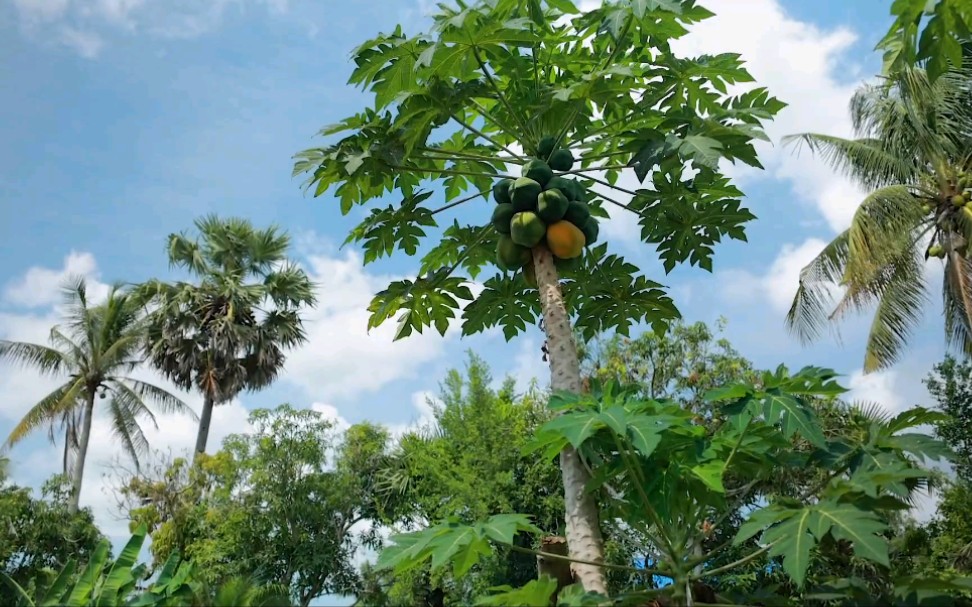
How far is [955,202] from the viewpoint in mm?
13758

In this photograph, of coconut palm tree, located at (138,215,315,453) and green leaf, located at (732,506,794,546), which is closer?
green leaf, located at (732,506,794,546)

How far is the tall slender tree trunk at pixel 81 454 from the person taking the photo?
20.4m

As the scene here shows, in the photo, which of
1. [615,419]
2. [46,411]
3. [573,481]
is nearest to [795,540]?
[615,419]

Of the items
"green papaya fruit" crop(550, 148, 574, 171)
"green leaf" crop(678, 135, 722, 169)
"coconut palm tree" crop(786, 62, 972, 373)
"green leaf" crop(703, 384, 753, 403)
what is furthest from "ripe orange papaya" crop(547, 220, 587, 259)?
"coconut palm tree" crop(786, 62, 972, 373)

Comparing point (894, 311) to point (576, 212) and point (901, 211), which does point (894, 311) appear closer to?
point (901, 211)

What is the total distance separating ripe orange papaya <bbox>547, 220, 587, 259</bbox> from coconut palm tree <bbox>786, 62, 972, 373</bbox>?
436 inches

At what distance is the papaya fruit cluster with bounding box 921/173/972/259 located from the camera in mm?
13672

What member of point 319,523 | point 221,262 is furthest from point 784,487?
point 221,262

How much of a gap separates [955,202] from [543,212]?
1250cm

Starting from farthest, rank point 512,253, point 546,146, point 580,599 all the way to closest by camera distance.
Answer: point 546,146, point 512,253, point 580,599

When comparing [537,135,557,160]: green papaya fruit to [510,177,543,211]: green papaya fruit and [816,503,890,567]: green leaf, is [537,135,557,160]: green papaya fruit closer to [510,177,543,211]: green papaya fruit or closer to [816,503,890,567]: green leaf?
[510,177,543,211]: green papaya fruit

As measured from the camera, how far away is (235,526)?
19609 millimetres

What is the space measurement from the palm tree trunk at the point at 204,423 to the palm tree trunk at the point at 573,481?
19.7 m

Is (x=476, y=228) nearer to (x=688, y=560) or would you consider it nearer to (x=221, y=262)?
(x=688, y=560)
